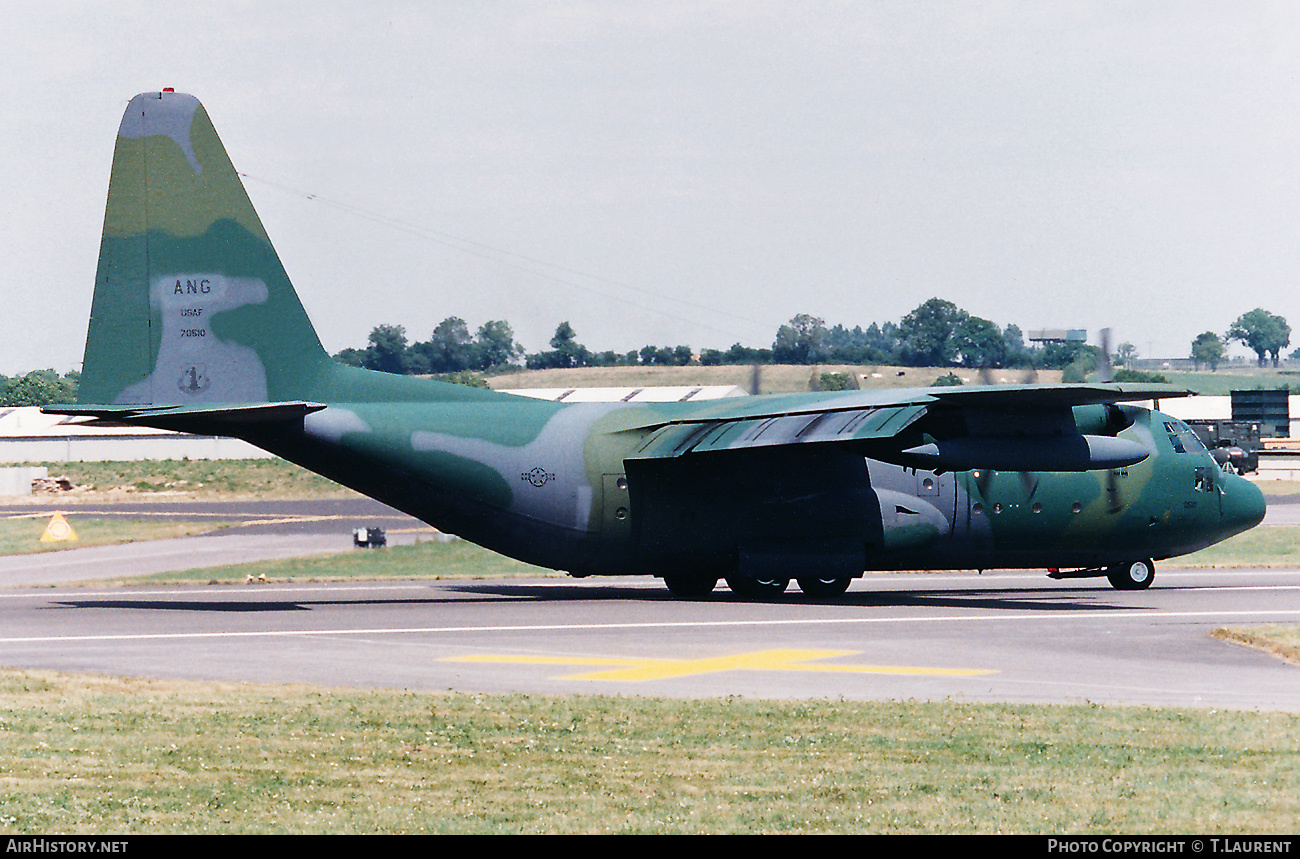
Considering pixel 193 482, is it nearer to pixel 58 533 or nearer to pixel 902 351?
pixel 58 533

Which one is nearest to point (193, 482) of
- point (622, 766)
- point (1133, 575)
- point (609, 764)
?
point (1133, 575)

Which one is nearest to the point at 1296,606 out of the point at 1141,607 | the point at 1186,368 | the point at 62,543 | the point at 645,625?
the point at 1141,607

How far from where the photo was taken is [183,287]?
3034 centimetres

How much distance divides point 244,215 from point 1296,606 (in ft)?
75.2

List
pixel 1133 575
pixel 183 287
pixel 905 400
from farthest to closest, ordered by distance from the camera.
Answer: pixel 1133 575 < pixel 183 287 < pixel 905 400

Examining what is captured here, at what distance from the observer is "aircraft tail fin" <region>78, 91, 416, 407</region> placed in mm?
29906

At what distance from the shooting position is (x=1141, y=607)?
3036cm

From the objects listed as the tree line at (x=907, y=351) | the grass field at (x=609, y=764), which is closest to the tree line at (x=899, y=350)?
the tree line at (x=907, y=351)

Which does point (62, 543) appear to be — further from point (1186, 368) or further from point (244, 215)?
point (1186, 368)

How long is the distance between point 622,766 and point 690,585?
63.5ft

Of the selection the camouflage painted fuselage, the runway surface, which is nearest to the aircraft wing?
the camouflage painted fuselage

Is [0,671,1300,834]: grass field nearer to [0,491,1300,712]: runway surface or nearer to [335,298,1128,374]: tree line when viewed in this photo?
[0,491,1300,712]: runway surface

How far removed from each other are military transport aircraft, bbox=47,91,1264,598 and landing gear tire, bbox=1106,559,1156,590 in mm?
1929

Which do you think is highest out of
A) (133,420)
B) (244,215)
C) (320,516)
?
(244,215)
